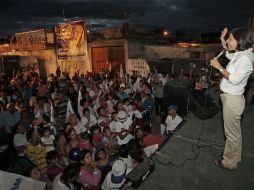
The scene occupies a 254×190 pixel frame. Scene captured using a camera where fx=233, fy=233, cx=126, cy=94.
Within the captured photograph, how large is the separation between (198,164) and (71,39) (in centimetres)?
1707

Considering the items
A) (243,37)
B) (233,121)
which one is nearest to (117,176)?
(233,121)

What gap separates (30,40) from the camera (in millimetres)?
24016

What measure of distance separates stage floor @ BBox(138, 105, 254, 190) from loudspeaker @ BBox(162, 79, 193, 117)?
179cm

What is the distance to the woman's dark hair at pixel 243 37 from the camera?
3041 millimetres

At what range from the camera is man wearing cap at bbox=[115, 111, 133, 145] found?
22.0 ft

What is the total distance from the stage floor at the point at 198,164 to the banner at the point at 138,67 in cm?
939

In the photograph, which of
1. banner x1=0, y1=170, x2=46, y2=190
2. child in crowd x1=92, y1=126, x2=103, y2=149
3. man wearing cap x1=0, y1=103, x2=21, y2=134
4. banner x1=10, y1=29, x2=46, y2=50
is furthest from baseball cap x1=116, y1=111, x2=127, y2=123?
banner x1=10, y1=29, x2=46, y2=50

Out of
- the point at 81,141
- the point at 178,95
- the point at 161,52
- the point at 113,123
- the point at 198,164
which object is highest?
the point at 161,52

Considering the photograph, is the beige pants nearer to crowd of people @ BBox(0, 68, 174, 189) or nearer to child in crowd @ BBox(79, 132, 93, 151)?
crowd of people @ BBox(0, 68, 174, 189)

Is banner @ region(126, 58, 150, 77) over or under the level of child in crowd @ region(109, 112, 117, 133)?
over

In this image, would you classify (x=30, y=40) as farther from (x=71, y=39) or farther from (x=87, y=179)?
(x=87, y=179)

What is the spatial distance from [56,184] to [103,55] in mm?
14973

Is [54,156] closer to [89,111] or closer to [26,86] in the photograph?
[89,111]

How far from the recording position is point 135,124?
754 cm
